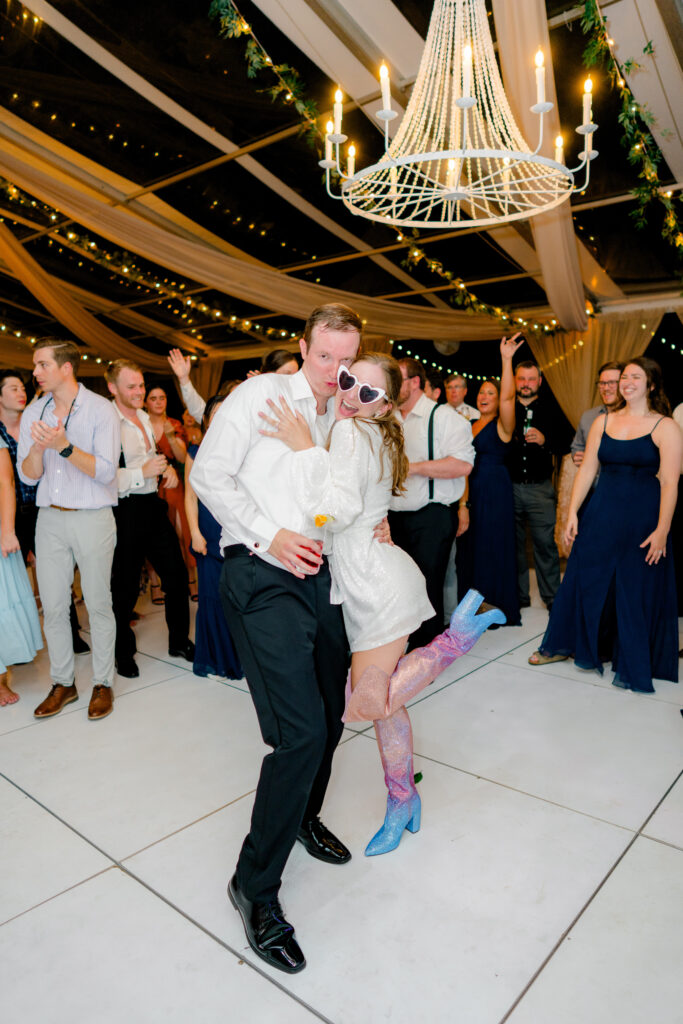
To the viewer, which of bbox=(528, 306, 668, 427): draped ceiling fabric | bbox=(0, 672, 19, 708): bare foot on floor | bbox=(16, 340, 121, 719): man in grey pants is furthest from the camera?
bbox=(528, 306, 668, 427): draped ceiling fabric

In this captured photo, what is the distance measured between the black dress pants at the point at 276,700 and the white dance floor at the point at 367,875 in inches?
10.4

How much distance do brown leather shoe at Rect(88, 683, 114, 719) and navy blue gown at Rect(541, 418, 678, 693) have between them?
2399 mm

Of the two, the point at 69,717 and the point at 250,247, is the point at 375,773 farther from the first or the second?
the point at 250,247

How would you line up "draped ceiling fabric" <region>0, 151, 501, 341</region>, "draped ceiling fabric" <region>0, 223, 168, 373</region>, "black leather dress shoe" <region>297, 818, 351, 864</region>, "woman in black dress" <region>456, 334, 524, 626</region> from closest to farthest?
1. "black leather dress shoe" <region>297, 818, 351, 864</region>
2. "woman in black dress" <region>456, 334, 524, 626</region>
3. "draped ceiling fabric" <region>0, 151, 501, 341</region>
4. "draped ceiling fabric" <region>0, 223, 168, 373</region>

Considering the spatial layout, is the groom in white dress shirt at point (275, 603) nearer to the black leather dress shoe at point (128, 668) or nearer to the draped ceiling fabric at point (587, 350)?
the black leather dress shoe at point (128, 668)

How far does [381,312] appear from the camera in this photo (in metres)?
6.80

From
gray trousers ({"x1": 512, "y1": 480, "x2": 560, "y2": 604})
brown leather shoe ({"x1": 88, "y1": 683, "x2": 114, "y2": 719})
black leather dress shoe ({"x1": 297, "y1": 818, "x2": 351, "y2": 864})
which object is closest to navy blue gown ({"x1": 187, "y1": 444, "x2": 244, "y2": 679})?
brown leather shoe ({"x1": 88, "y1": 683, "x2": 114, "y2": 719})

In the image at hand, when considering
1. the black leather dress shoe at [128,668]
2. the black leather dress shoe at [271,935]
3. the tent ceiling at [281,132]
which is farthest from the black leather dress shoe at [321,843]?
the tent ceiling at [281,132]

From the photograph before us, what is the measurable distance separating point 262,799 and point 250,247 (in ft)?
19.5

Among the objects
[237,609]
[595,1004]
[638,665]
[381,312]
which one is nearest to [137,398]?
[237,609]

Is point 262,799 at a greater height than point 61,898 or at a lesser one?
greater

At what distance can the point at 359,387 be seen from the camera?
5.74 feet

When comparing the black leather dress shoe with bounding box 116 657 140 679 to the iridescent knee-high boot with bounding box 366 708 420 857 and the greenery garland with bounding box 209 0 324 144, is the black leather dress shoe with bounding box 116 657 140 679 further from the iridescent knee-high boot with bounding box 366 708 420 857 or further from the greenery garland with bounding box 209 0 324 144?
the greenery garland with bounding box 209 0 324 144

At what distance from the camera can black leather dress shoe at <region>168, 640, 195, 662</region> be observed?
3.75m
